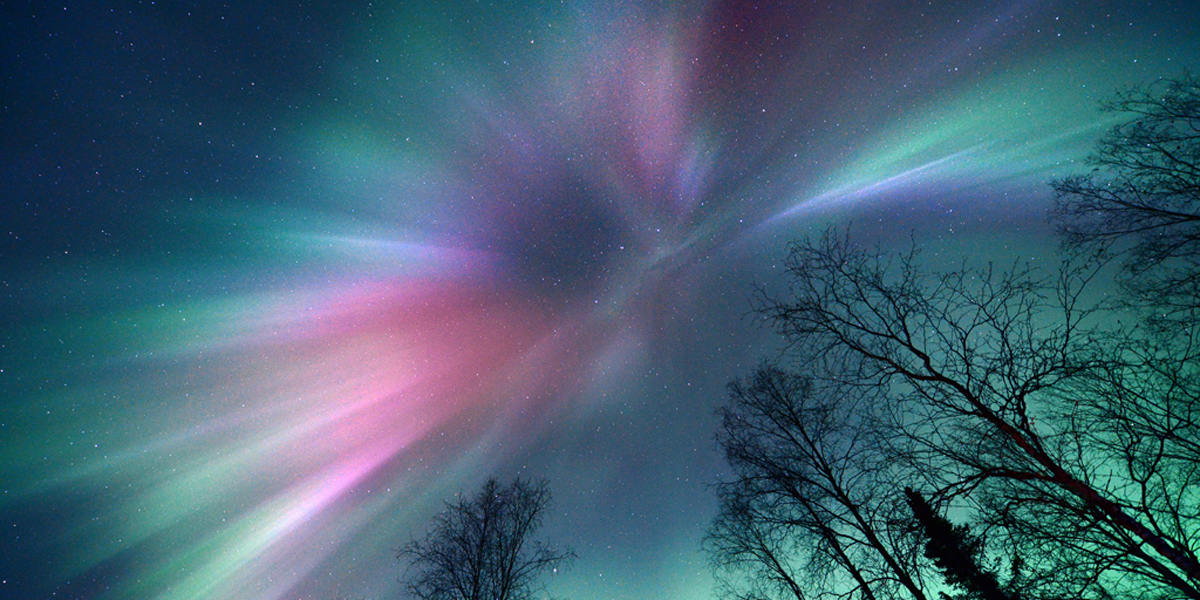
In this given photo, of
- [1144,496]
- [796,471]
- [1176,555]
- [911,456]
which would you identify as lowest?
[1176,555]

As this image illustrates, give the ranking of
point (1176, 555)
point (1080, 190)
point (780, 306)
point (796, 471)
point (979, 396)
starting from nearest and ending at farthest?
point (1176, 555) → point (979, 396) → point (780, 306) → point (1080, 190) → point (796, 471)

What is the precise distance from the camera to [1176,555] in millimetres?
2328

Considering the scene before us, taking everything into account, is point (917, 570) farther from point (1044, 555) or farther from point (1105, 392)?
point (1105, 392)

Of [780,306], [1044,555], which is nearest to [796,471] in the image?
[1044,555]

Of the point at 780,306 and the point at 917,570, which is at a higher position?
the point at 780,306

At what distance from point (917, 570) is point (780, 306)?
216cm

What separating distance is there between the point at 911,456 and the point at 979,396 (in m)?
0.77

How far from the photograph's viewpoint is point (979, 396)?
290cm

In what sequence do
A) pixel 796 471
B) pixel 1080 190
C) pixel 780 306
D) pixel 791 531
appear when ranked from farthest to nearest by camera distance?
pixel 796 471 → pixel 791 531 → pixel 1080 190 → pixel 780 306

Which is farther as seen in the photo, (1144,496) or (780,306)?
(780,306)

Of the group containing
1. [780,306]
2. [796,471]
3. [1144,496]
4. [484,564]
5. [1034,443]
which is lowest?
[1144,496]

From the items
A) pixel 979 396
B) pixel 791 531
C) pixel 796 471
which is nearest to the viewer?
pixel 979 396

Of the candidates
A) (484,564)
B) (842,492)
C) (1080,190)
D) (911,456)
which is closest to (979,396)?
(911,456)

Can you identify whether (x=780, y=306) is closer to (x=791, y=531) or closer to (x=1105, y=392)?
(x=1105, y=392)
